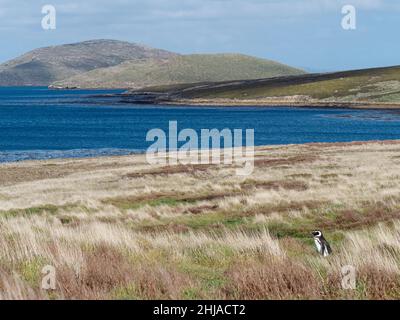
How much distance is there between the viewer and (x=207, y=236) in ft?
51.8

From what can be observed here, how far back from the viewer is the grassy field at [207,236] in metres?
9.05

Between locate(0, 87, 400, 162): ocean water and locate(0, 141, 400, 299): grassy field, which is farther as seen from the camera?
locate(0, 87, 400, 162): ocean water

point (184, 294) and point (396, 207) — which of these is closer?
point (184, 294)

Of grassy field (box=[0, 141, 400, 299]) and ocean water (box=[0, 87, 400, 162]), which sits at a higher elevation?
grassy field (box=[0, 141, 400, 299])

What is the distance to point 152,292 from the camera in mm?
8930

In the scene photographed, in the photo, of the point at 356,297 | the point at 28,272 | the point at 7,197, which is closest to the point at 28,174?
the point at 7,197

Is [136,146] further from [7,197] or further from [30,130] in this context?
[7,197]

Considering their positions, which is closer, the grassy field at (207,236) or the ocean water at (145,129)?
the grassy field at (207,236)

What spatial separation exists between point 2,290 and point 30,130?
117 metres

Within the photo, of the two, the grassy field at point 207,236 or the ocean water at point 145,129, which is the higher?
the grassy field at point 207,236

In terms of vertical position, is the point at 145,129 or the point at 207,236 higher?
the point at 207,236

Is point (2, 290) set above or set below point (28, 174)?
above

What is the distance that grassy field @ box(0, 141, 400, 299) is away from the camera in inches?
356

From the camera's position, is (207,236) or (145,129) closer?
(207,236)
